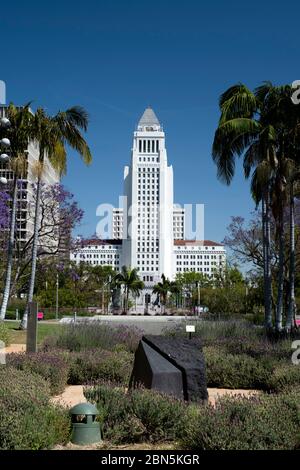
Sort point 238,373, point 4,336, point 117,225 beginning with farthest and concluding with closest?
point 117,225
point 4,336
point 238,373

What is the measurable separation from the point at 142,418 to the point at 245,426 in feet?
5.19

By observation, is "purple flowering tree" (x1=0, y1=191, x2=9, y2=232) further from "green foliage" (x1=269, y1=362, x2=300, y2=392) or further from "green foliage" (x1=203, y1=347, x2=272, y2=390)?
"green foliage" (x1=269, y1=362, x2=300, y2=392)

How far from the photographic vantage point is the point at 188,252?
17112cm

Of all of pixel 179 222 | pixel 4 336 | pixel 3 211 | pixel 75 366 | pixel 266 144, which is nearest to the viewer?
pixel 75 366

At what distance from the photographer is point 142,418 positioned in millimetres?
7438

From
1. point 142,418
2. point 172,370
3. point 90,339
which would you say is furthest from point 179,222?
point 142,418

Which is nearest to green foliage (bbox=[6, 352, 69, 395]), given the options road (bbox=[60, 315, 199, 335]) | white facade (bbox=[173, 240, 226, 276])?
road (bbox=[60, 315, 199, 335])

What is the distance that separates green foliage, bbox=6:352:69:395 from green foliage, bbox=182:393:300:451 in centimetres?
436

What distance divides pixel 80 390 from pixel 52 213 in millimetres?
19819

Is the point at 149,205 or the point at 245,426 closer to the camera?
the point at 245,426

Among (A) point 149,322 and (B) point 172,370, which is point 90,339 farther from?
(A) point 149,322

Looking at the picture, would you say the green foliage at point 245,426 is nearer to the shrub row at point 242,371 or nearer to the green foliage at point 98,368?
the shrub row at point 242,371

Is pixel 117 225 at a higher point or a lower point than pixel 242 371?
higher

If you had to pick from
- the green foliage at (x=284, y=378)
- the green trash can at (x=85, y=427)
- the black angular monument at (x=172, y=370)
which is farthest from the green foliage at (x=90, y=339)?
the green trash can at (x=85, y=427)
